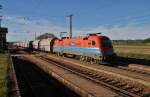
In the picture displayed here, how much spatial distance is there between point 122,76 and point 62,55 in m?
28.5

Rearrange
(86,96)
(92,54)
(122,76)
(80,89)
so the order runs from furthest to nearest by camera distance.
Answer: (92,54) → (122,76) → (80,89) → (86,96)

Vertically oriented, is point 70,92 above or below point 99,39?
below

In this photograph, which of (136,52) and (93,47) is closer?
(93,47)

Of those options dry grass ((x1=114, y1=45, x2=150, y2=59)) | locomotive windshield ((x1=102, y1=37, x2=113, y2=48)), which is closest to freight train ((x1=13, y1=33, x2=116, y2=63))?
locomotive windshield ((x1=102, y1=37, x2=113, y2=48))

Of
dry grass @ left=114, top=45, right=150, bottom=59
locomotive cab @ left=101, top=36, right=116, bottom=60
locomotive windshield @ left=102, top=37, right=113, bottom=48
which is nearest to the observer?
locomotive cab @ left=101, top=36, right=116, bottom=60

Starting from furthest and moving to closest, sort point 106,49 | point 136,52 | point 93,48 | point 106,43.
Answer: point 136,52, point 93,48, point 106,43, point 106,49

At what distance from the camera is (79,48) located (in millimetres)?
36188

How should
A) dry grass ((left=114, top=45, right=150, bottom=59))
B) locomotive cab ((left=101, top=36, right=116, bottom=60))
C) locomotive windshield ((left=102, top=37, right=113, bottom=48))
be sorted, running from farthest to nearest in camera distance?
1. dry grass ((left=114, top=45, right=150, bottom=59))
2. locomotive windshield ((left=102, top=37, right=113, bottom=48))
3. locomotive cab ((left=101, top=36, right=116, bottom=60))

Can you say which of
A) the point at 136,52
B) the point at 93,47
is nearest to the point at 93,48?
the point at 93,47

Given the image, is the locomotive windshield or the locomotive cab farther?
the locomotive windshield

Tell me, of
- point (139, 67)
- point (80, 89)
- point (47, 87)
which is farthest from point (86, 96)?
point (139, 67)

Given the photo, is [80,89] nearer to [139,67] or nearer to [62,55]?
[139,67]

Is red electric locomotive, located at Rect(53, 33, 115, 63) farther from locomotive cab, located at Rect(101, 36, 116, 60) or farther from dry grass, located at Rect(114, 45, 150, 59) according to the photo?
dry grass, located at Rect(114, 45, 150, 59)

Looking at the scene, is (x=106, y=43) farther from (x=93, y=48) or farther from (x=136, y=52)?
(x=136, y=52)
